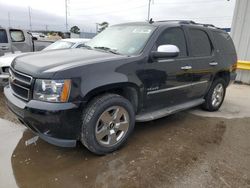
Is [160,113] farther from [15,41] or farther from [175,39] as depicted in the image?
[15,41]

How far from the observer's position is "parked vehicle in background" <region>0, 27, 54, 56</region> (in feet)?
26.7

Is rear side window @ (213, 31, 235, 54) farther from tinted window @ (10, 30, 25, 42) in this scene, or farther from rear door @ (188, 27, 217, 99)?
tinted window @ (10, 30, 25, 42)

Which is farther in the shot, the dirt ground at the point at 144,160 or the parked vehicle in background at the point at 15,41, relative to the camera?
the parked vehicle in background at the point at 15,41

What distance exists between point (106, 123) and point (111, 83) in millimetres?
563

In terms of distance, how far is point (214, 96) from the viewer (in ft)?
17.2

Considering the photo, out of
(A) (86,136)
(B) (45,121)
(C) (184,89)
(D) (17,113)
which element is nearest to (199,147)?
(C) (184,89)

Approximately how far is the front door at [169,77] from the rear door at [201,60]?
0.20 metres

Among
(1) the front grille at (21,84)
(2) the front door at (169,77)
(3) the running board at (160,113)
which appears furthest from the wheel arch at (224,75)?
(1) the front grille at (21,84)

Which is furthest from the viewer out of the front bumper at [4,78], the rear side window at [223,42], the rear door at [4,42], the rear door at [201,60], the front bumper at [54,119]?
the rear door at [4,42]

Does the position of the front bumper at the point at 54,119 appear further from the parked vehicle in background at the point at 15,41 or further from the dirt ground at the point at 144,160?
the parked vehicle in background at the point at 15,41

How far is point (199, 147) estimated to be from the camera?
3561 mm

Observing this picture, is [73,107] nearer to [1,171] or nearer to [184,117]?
[1,171]

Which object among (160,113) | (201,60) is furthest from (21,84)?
(201,60)

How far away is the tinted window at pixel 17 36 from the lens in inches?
330
